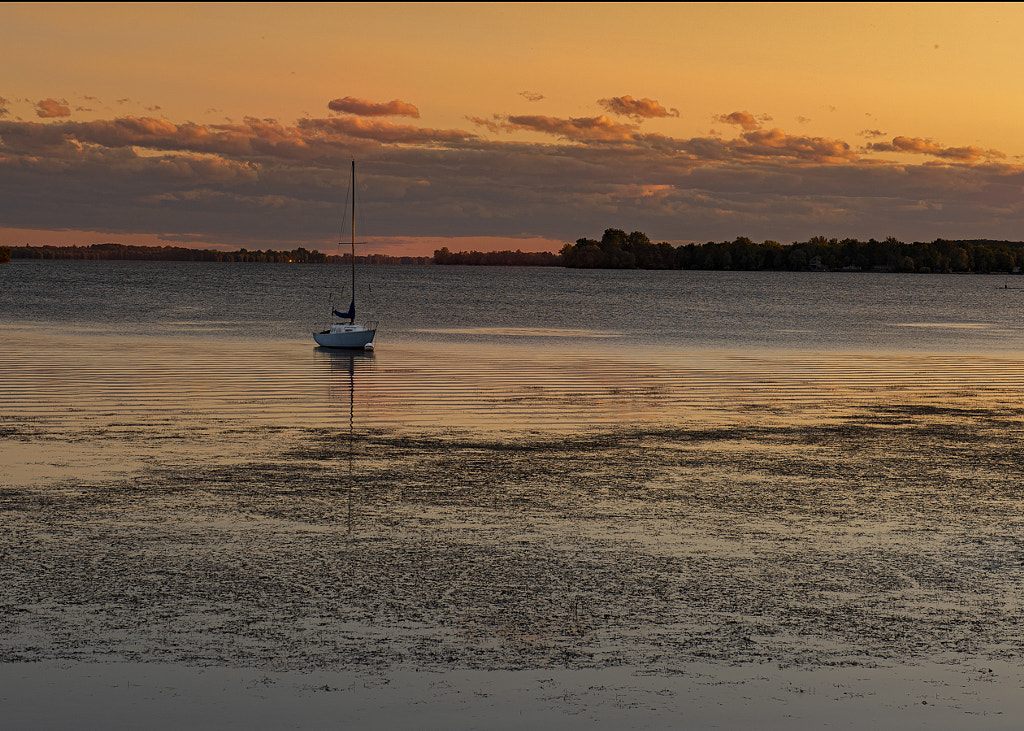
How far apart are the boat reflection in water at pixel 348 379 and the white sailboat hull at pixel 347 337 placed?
0.89ft

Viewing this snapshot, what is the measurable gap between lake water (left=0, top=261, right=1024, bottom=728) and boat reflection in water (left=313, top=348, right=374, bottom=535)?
127 mm

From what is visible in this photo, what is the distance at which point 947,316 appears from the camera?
300 ft

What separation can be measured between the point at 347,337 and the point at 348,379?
476 inches

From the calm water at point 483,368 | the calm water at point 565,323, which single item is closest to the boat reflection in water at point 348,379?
the calm water at point 483,368

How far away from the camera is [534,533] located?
41.1 feet

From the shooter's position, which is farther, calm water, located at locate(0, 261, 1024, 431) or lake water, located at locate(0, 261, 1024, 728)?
calm water, located at locate(0, 261, 1024, 431)

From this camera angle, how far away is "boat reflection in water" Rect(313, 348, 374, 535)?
15625 mm

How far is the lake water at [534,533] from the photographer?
341 inches

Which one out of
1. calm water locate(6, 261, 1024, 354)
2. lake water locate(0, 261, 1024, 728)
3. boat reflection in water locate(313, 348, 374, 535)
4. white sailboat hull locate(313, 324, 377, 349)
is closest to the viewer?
lake water locate(0, 261, 1024, 728)

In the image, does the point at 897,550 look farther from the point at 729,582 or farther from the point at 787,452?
the point at 787,452

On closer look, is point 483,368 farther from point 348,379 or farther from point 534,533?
point 534,533

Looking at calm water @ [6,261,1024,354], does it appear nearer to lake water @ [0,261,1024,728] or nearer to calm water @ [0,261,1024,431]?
calm water @ [0,261,1024,431]

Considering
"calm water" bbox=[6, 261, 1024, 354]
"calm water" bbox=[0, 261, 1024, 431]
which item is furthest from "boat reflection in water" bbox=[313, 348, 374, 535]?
"calm water" bbox=[6, 261, 1024, 354]

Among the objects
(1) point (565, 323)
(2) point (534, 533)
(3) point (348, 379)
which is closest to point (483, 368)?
(3) point (348, 379)
